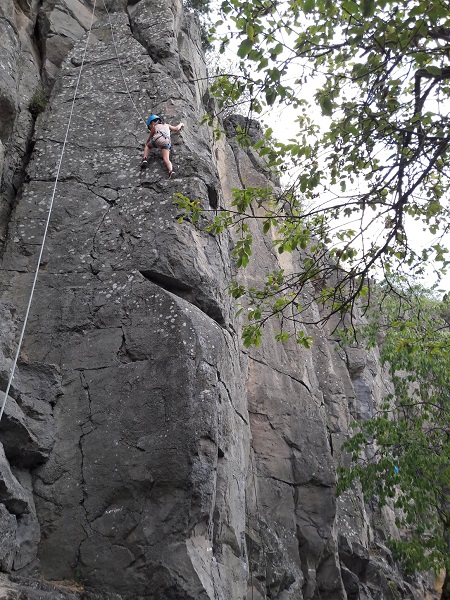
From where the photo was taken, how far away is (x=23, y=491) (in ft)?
20.7

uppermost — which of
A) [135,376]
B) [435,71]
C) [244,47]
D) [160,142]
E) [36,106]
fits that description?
[36,106]

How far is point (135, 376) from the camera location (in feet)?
23.7

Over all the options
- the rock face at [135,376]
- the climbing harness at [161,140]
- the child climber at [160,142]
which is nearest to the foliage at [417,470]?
the rock face at [135,376]

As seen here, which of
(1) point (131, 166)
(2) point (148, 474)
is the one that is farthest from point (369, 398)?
(2) point (148, 474)

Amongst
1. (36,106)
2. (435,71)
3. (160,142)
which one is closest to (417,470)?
(160,142)

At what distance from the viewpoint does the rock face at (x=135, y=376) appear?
21.0 feet

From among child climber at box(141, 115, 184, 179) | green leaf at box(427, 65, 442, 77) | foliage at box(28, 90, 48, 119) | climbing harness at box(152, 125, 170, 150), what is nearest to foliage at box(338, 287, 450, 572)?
child climber at box(141, 115, 184, 179)

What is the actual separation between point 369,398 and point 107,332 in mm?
9796

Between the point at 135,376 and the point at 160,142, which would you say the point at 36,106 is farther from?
the point at 135,376

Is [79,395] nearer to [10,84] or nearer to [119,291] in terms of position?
[119,291]

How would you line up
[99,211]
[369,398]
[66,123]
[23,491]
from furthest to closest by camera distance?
[369,398] → [66,123] → [99,211] → [23,491]

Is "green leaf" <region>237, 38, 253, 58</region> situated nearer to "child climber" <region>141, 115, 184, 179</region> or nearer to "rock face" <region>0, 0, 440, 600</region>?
"rock face" <region>0, 0, 440, 600</region>

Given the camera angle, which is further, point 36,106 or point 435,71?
point 36,106

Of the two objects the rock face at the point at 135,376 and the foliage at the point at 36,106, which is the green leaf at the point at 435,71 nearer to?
the rock face at the point at 135,376
